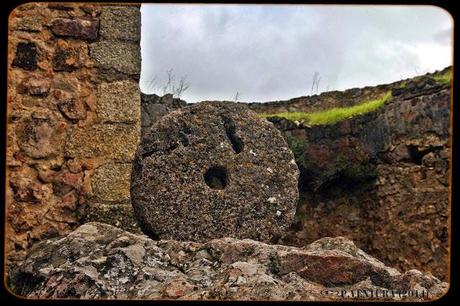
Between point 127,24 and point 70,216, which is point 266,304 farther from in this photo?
point 127,24

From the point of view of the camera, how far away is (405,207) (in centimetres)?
895

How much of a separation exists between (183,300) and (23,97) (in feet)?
9.41

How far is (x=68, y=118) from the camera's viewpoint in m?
5.84

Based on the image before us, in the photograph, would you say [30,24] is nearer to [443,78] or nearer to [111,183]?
[111,183]

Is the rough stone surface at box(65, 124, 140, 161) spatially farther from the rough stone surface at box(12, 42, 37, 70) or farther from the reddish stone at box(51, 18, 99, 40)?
the reddish stone at box(51, 18, 99, 40)

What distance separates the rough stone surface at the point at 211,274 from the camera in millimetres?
3643

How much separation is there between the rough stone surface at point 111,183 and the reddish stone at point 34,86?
71 cm

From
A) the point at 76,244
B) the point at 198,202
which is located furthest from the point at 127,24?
the point at 76,244

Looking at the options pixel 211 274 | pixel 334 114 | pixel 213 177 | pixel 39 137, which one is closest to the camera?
pixel 211 274

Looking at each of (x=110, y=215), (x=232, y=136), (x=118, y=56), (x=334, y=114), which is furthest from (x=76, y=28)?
(x=334, y=114)

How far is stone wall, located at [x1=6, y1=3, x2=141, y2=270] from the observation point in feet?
18.7

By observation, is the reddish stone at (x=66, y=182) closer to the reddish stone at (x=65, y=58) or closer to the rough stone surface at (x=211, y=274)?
the reddish stone at (x=65, y=58)

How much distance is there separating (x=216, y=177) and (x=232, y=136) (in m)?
0.29

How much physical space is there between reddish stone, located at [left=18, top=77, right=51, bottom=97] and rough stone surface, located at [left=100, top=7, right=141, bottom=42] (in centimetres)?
59
